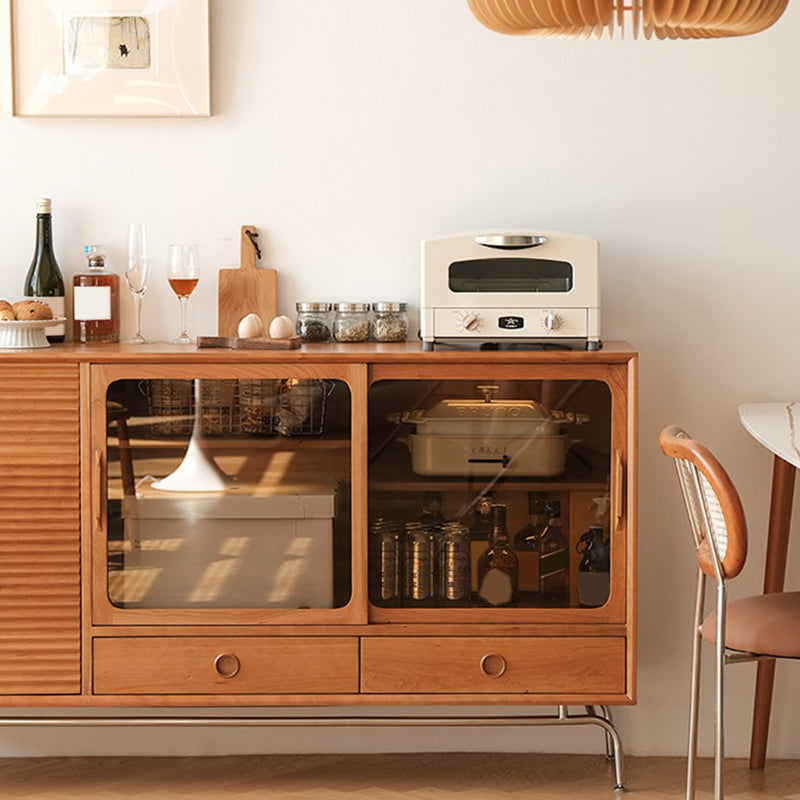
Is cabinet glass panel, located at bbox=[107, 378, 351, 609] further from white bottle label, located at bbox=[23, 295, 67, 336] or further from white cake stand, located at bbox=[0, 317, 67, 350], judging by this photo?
white bottle label, located at bbox=[23, 295, 67, 336]

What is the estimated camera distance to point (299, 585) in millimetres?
2820

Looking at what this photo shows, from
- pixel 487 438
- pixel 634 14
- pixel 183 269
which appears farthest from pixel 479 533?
pixel 634 14

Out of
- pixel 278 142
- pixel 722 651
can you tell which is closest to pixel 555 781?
pixel 722 651

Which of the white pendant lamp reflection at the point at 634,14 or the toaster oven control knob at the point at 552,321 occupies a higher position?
the white pendant lamp reflection at the point at 634,14

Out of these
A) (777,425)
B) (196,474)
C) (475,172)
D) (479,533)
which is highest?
(475,172)

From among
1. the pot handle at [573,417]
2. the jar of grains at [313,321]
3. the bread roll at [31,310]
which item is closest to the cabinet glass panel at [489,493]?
the pot handle at [573,417]

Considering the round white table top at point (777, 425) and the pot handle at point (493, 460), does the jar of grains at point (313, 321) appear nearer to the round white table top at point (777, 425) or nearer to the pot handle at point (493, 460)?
the pot handle at point (493, 460)

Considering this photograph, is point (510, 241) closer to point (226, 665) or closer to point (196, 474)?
point (196, 474)

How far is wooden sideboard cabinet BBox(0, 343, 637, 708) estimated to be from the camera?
2.76 meters

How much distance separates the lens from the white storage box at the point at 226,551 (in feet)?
9.25

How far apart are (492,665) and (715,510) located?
0.76 m

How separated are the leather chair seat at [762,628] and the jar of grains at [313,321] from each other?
1.17 meters

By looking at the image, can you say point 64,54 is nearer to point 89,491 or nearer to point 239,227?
point 239,227

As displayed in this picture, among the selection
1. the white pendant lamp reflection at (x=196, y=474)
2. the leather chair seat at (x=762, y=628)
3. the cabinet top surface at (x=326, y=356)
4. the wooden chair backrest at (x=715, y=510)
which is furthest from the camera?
the white pendant lamp reflection at (x=196, y=474)
